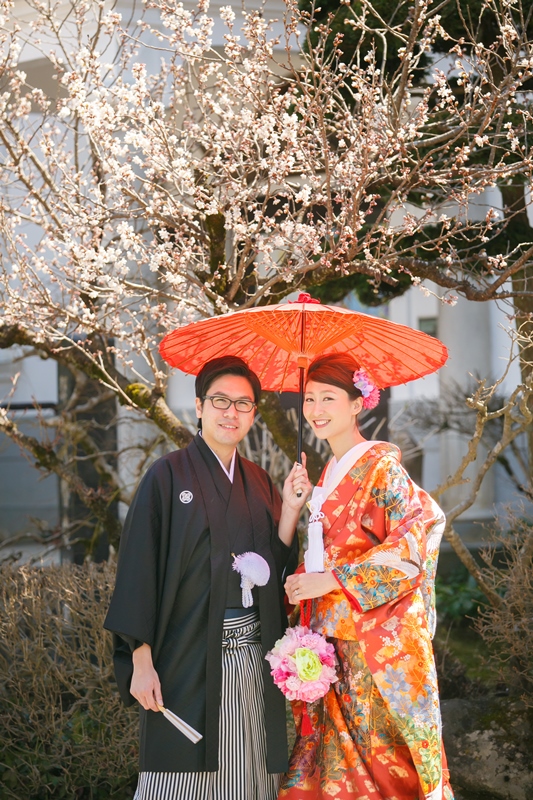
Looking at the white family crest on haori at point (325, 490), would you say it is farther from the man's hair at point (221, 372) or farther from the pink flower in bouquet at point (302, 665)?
the man's hair at point (221, 372)

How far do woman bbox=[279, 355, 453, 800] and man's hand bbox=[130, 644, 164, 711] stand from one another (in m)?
0.56

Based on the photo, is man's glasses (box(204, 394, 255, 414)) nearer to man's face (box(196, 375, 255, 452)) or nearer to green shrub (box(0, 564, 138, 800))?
man's face (box(196, 375, 255, 452))

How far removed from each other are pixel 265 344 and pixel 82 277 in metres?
1.19

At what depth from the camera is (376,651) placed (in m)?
3.08

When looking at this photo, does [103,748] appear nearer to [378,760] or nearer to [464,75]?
[378,760]

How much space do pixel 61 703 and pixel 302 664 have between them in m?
2.01

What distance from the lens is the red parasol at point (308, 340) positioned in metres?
3.24

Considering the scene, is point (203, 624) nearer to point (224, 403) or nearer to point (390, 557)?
point (390, 557)

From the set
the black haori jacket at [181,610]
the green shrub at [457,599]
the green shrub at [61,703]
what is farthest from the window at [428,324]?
the black haori jacket at [181,610]

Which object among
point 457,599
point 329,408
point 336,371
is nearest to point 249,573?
point 329,408

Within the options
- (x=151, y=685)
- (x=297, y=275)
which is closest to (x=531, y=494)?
(x=297, y=275)

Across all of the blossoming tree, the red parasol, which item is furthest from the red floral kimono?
the blossoming tree

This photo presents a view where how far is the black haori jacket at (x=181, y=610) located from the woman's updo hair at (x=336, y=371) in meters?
0.59

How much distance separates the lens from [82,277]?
4.30 meters
